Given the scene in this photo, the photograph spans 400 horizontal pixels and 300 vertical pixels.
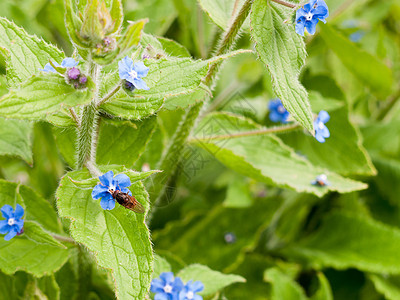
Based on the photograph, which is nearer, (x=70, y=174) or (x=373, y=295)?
(x=70, y=174)

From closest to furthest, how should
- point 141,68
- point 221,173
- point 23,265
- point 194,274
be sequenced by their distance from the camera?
point 141,68, point 23,265, point 194,274, point 221,173

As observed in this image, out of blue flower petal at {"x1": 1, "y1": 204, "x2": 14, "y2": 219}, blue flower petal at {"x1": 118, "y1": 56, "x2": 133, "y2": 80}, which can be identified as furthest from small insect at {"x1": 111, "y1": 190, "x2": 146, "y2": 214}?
blue flower petal at {"x1": 1, "y1": 204, "x2": 14, "y2": 219}

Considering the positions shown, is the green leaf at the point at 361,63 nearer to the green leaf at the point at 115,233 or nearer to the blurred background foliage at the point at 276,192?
the blurred background foliage at the point at 276,192

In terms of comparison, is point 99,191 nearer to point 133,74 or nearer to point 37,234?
point 133,74

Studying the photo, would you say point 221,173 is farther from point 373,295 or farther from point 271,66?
point 271,66

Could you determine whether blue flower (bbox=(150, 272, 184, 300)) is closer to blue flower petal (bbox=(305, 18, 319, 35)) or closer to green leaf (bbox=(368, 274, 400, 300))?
blue flower petal (bbox=(305, 18, 319, 35))

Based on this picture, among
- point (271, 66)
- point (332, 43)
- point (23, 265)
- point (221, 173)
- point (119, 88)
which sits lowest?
point (23, 265)

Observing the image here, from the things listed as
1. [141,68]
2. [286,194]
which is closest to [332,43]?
[286,194]

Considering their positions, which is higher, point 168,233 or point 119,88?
point 119,88

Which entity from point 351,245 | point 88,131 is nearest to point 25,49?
point 88,131
